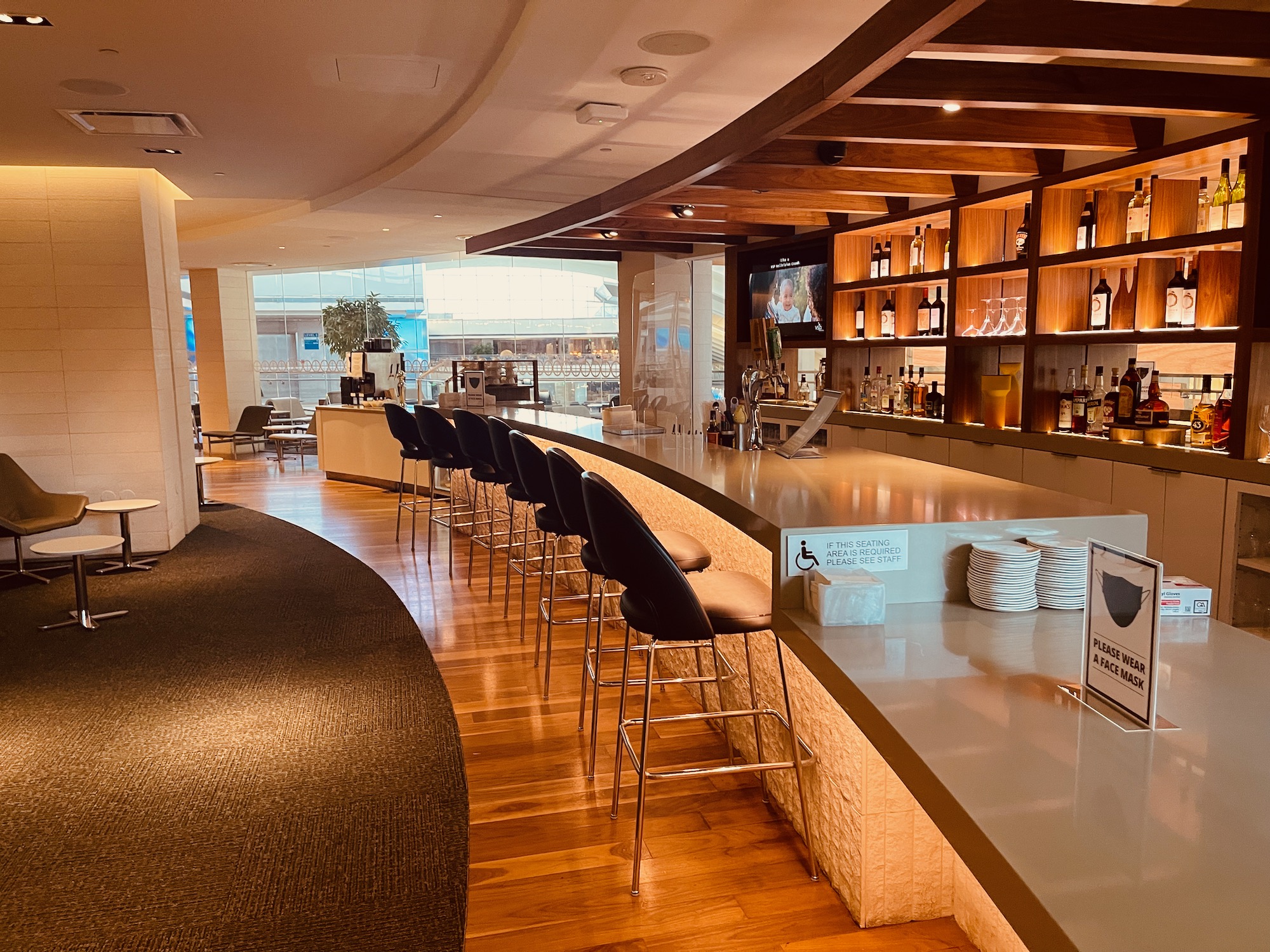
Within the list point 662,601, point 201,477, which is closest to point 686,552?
point 662,601

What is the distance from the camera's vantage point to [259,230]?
31.3ft

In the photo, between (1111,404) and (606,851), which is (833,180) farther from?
(606,851)

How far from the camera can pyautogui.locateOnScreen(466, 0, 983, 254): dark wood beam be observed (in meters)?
2.37

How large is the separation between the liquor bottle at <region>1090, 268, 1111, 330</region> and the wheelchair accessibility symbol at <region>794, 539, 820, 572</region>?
11.1 ft

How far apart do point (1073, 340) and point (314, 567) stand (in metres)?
5.07

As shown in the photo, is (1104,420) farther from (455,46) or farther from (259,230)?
(259,230)

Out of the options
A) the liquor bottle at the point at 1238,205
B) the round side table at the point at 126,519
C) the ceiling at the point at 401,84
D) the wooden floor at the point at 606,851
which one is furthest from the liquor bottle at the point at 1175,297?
the round side table at the point at 126,519

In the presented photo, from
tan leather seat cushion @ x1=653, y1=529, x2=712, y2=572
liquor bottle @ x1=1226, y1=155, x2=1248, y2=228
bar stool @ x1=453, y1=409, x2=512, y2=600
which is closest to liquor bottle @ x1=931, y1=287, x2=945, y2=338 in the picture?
liquor bottle @ x1=1226, y1=155, x2=1248, y2=228

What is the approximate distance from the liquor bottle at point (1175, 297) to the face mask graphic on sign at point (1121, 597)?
332 cm

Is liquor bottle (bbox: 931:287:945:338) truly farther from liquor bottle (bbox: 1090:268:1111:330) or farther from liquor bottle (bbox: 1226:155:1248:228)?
liquor bottle (bbox: 1226:155:1248:228)

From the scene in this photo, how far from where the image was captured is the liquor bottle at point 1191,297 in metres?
4.01

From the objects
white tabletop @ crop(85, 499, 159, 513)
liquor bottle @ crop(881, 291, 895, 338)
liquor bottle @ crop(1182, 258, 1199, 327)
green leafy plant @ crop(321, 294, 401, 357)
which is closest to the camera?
liquor bottle @ crop(1182, 258, 1199, 327)

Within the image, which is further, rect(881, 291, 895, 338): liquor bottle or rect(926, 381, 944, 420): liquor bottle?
rect(881, 291, 895, 338): liquor bottle

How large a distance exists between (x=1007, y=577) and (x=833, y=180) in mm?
3767
